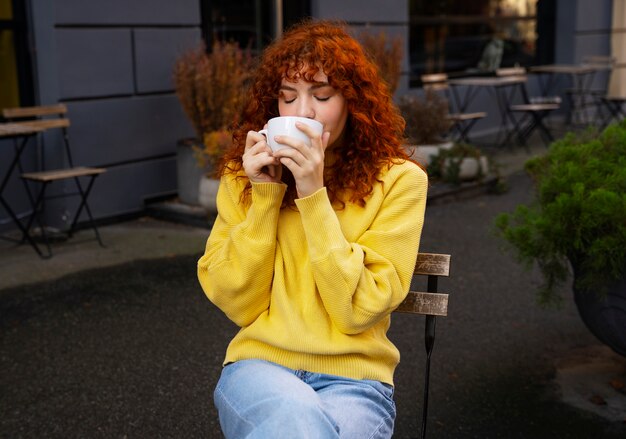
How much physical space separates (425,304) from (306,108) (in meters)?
0.84

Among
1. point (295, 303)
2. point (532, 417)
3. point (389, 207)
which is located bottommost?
point (532, 417)

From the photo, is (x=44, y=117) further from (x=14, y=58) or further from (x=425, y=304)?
(x=425, y=304)

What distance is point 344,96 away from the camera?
8.23 feet

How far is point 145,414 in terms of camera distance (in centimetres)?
390

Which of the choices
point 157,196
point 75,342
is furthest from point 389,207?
point 157,196

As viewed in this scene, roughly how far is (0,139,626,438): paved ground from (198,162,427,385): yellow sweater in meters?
1.38

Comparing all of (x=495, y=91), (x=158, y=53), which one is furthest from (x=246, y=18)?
(x=495, y=91)

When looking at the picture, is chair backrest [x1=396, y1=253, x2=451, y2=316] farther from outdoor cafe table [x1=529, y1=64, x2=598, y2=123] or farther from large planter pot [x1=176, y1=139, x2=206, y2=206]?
outdoor cafe table [x1=529, y1=64, x2=598, y2=123]

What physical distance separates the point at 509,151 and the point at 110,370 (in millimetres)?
8533

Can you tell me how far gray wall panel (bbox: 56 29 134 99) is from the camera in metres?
7.25

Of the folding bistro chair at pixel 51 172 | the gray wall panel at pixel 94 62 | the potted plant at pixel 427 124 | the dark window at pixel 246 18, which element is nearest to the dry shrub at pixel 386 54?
the potted plant at pixel 427 124

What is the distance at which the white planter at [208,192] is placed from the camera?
7.43 m

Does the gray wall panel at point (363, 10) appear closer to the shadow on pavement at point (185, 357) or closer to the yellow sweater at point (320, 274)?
the shadow on pavement at point (185, 357)

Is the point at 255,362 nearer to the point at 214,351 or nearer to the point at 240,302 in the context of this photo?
the point at 240,302
